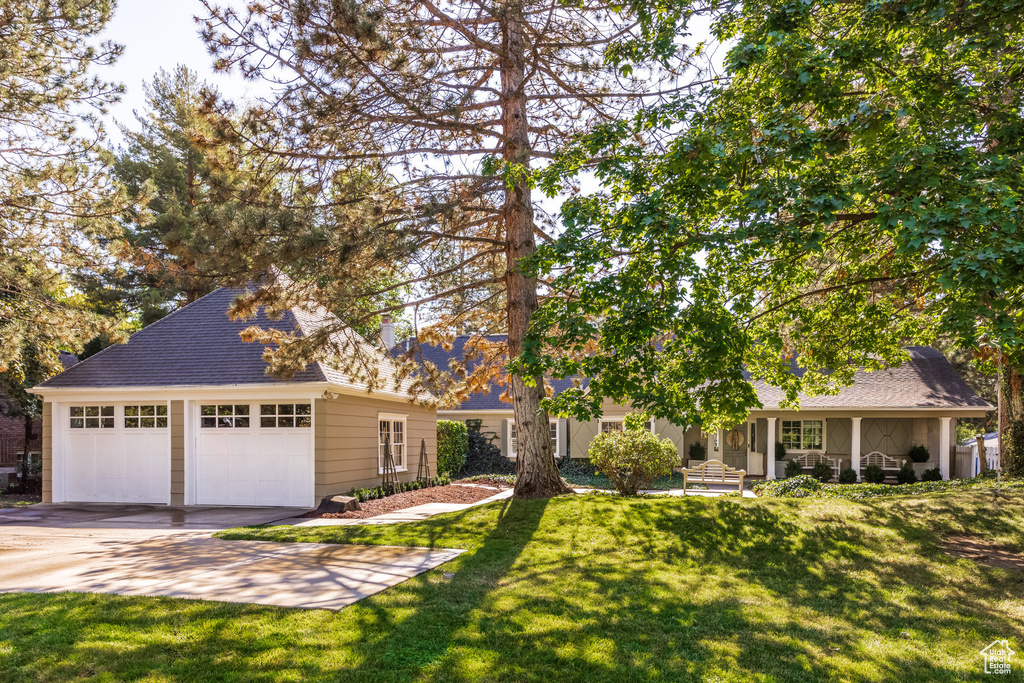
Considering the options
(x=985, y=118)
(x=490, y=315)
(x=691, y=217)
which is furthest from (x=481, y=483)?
(x=985, y=118)

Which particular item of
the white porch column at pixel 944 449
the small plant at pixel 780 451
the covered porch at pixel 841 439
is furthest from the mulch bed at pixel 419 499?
the white porch column at pixel 944 449

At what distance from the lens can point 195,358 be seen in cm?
1522

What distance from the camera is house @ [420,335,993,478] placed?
21.6 meters

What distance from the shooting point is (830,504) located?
36.4 feet

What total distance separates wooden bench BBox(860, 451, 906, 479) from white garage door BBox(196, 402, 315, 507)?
16.8 meters

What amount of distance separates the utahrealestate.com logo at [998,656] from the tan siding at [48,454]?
16.7 m

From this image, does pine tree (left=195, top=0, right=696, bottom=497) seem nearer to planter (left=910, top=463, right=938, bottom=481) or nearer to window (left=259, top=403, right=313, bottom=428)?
window (left=259, top=403, right=313, bottom=428)

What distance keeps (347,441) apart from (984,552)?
11.4 m

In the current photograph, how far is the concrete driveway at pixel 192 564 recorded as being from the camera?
659cm

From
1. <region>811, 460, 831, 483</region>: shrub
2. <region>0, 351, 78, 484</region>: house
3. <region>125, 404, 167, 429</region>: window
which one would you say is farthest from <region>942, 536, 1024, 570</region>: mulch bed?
<region>0, 351, 78, 484</region>: house

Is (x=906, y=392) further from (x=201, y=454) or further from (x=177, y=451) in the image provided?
(x=177, y=451)

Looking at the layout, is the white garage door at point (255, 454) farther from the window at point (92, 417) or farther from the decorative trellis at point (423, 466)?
the decorative trellis at point (423, 466)

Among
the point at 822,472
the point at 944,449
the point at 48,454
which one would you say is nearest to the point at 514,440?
the point at 822,472

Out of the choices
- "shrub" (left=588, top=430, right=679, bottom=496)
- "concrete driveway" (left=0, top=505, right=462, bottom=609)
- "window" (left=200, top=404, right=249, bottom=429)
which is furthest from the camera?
"window" (left=200, top=404, right=249, bottom=429)
